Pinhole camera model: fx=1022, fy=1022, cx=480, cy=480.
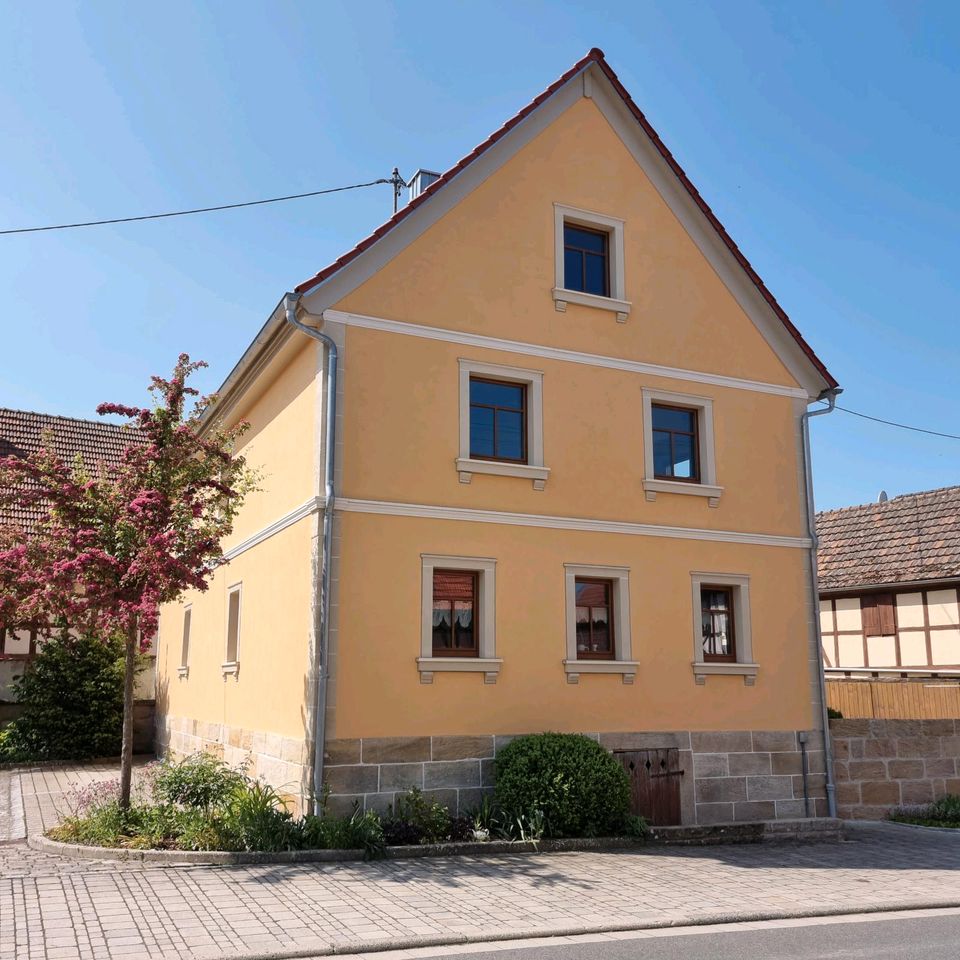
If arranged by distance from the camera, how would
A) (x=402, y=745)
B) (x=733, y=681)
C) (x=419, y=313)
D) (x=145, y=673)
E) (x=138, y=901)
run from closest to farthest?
(x=138, y=901) → (x=402, y=745) → (x=419, y=313) → (x=733, y=681) → (x=145, y=673)

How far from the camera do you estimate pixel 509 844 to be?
40.0 feet

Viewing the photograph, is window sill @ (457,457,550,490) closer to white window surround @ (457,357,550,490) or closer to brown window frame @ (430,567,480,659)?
white window surround @ (457,357,550,490)

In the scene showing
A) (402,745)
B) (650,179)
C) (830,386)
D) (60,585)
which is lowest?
(402,745)

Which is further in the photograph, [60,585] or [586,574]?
[586,574]

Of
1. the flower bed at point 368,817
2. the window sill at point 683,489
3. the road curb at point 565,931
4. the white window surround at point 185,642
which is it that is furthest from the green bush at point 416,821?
the white window surround at point 185,642

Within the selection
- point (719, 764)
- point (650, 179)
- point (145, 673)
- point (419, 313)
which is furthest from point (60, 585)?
point (145, 673)

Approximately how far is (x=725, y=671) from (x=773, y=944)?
7.14m

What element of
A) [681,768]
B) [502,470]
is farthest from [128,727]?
[681,768]

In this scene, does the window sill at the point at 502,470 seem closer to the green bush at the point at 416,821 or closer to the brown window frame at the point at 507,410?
the brown window frame at the point at 507,410

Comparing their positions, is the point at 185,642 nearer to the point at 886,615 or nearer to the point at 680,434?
the point at 680,434

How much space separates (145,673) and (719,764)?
15.8m

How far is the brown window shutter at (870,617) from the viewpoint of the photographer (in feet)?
82.9

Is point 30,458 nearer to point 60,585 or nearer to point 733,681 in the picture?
point 60,585

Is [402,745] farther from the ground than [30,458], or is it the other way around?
[30,458]
